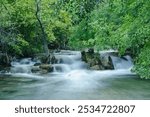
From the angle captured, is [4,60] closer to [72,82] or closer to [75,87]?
[72,82]

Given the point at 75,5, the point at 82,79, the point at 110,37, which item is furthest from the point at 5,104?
the point at 82,79

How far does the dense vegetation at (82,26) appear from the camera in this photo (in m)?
10.6

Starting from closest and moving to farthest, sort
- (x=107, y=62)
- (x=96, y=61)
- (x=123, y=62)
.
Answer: (x=96, y=61), (x=107, y=62), (x=123, y=62)

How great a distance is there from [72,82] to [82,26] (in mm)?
6659

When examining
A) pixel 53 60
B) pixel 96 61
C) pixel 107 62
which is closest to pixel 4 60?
pixel 53 60

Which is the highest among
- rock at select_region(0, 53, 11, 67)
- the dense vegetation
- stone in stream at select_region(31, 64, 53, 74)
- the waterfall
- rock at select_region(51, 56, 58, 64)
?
the dense vegetation

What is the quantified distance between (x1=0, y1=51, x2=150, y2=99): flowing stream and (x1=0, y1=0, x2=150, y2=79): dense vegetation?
1526 millimetres

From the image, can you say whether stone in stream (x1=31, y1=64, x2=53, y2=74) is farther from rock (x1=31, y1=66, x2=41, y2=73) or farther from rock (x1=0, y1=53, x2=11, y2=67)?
rock (x1=0, y1=53, x2=11, y2=67)

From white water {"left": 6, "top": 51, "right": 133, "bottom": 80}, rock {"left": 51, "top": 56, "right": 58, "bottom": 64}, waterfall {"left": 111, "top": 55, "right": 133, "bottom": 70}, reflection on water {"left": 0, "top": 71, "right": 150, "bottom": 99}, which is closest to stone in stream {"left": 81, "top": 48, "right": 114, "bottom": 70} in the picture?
white water {"left": 6, "top": 51, "right": 133, "bottom": 80}

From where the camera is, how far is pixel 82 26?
24.6 meters

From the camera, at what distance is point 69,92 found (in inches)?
615

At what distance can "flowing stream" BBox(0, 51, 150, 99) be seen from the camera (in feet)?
49.3

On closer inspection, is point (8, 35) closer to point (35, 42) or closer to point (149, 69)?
point (35, 42)

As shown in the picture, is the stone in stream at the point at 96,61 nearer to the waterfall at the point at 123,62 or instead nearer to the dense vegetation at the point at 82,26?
the waterfall at the point at 123,62
